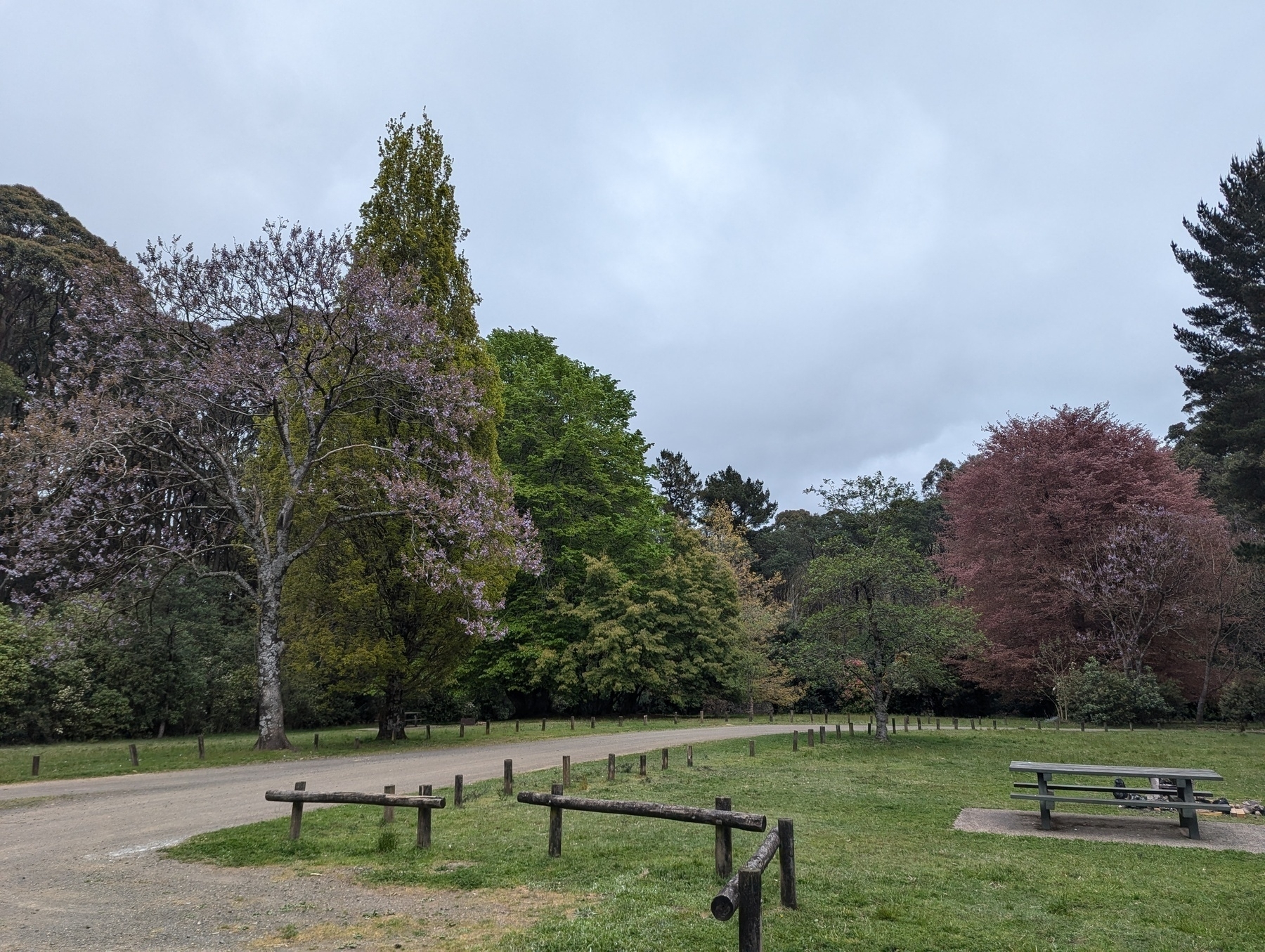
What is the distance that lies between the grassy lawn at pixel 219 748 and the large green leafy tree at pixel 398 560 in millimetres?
2024

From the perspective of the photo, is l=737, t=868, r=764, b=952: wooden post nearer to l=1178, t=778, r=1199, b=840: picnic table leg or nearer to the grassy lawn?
l=1178, t=778, r=1199, b=840: picnic table leg

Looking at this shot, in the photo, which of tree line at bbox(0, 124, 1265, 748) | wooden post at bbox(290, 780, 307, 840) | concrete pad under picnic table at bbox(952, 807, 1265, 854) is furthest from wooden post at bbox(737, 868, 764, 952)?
tree line at bbox(0, 124, 1265, 748)

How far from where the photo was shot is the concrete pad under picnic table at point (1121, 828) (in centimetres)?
977

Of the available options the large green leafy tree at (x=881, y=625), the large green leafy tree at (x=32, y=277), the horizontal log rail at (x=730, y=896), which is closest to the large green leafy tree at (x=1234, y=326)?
the large green leafy tree at (x=881, y=625)

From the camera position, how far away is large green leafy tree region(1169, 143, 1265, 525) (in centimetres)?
2484

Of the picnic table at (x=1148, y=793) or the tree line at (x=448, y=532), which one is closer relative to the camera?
the picnic table at (x=1148, y=793)

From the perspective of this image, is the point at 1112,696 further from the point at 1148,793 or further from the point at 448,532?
the point at 448,532

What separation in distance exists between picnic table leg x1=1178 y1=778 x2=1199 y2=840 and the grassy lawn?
59.6 ft

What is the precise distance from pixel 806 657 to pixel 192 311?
2081 centimetres

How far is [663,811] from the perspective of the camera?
7516mm

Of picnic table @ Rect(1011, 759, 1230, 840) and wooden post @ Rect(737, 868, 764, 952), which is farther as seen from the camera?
picnic table @ Rect(1011, 759, 1230, 840)

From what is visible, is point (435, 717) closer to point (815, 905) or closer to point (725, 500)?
point (815, 905)

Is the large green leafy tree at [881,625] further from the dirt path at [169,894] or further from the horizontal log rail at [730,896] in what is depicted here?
the horizontal log rail at [730,896]

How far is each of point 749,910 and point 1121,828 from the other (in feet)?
30.0
